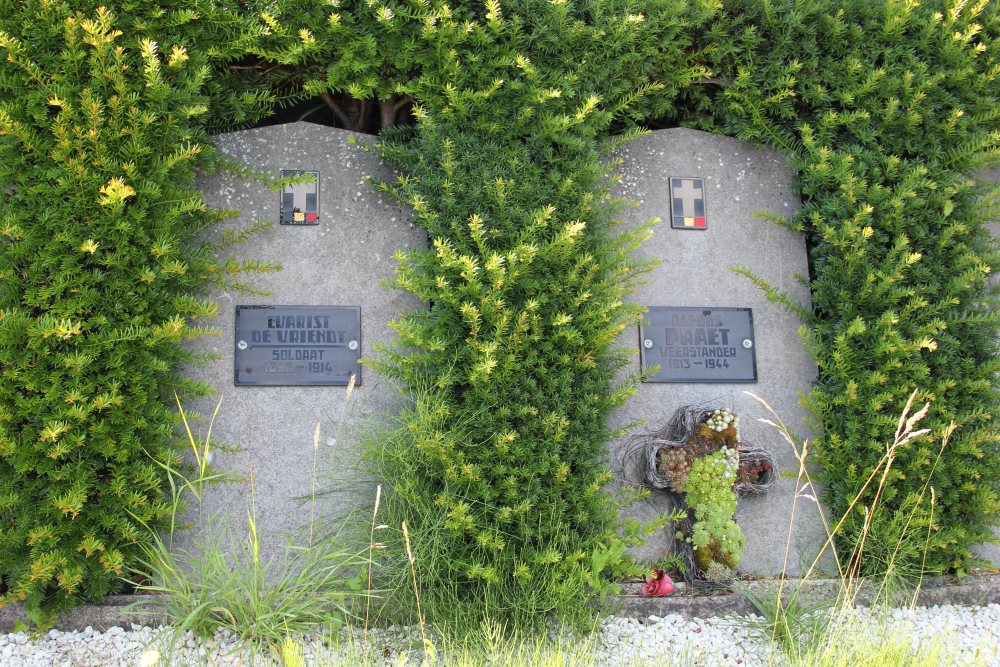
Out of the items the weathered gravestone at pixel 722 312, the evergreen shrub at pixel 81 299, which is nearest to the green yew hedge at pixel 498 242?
the evergreen shrub at pixel 81 299

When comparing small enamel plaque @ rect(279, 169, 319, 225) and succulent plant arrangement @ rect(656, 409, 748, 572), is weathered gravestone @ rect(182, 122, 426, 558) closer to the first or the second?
small enamel plaque @ rect(279, 169, 319, 225)

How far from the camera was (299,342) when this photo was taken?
13.4 feet

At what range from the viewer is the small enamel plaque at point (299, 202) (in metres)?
4.20

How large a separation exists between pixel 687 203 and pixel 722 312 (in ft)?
2.10

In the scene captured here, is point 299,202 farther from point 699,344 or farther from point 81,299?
point 699,344

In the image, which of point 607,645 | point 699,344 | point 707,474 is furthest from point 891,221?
point 607,645

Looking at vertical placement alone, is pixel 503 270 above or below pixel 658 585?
above

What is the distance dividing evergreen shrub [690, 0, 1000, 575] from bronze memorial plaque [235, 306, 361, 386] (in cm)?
227

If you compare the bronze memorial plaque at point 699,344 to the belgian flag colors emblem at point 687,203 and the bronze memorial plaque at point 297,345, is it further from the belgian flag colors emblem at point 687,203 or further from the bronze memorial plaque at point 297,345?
the bronze memorial plaque at point 297,345

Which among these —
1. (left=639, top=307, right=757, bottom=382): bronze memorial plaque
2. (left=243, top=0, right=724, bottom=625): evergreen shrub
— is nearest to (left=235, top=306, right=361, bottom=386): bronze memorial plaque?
(left=243, top=0, right=724, bottom=625): evergreen shrub

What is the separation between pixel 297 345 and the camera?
4086 mm

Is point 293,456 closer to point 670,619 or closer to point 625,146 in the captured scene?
point 670,619

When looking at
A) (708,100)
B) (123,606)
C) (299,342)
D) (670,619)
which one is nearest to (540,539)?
(670,619)

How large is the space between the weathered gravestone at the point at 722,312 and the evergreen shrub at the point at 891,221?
143mm
